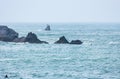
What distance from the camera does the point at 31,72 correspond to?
5906 centimetres

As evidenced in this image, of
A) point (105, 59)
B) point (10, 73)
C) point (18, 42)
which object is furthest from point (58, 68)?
point (18, 42)

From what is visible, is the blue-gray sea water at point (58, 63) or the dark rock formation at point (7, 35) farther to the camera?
the dark rock formation at point (7, 35)

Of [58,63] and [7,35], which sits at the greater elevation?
[7,35]

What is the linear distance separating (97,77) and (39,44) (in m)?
50.2

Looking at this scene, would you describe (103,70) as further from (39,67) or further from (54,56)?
(54,56)

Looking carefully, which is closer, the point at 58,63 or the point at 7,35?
the point at 58,63

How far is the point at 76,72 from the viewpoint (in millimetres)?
59375

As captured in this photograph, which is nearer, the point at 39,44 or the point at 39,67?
the point at 39,67

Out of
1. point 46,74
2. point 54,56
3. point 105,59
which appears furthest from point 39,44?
point 46,74

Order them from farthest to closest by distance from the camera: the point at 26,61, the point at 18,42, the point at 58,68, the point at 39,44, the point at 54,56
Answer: the point at 18,42, the point at 39,44, the point at 54,56, the point at 26,61, the point at 58,68

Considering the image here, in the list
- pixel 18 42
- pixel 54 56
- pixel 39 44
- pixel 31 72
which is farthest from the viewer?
pixel 18 42

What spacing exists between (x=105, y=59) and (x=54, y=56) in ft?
31.1

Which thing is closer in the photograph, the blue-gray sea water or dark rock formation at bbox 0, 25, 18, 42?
the blue-gray sea water

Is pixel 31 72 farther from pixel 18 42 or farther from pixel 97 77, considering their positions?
pixel 18 42
